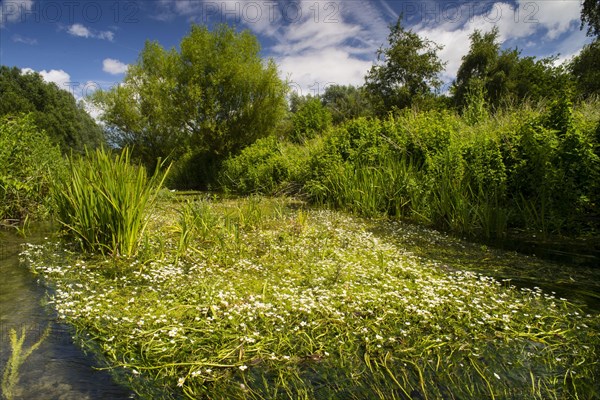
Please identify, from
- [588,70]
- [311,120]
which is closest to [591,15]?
[588,70]

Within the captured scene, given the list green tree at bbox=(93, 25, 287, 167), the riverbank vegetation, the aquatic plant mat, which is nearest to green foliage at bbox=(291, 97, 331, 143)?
green tree at bbox=(93, 25, 287, 167)

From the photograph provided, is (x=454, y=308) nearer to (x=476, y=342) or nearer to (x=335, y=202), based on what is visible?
Answer: (x=476, y=342)

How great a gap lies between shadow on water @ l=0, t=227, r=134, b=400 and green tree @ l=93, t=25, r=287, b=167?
47.4 ft

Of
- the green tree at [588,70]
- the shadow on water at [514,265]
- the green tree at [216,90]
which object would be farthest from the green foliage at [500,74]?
the shadow on water at [514,265]

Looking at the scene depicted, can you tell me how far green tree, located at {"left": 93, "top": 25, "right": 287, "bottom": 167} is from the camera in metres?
16.4

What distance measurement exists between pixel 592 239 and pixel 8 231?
8951mm

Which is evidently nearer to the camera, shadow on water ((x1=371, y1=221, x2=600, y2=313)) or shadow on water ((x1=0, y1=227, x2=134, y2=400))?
shadow on water ((x1=0, y1=227, x2=134, y2=400))

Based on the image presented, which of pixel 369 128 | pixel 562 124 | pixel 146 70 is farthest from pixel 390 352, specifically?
pixel 146 70

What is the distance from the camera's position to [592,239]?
505 centimetres

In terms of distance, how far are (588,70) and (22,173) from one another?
28.3 meters

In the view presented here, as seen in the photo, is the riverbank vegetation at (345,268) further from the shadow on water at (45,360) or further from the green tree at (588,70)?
the green tree at (588,70)

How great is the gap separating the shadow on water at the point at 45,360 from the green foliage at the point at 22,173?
3.56m

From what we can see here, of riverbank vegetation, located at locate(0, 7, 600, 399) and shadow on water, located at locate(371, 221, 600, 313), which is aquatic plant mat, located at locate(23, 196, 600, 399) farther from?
shadow on water, located at locate(371, 221, 600, 313)

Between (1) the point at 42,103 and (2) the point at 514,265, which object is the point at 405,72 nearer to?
(2) the point at 514,265
